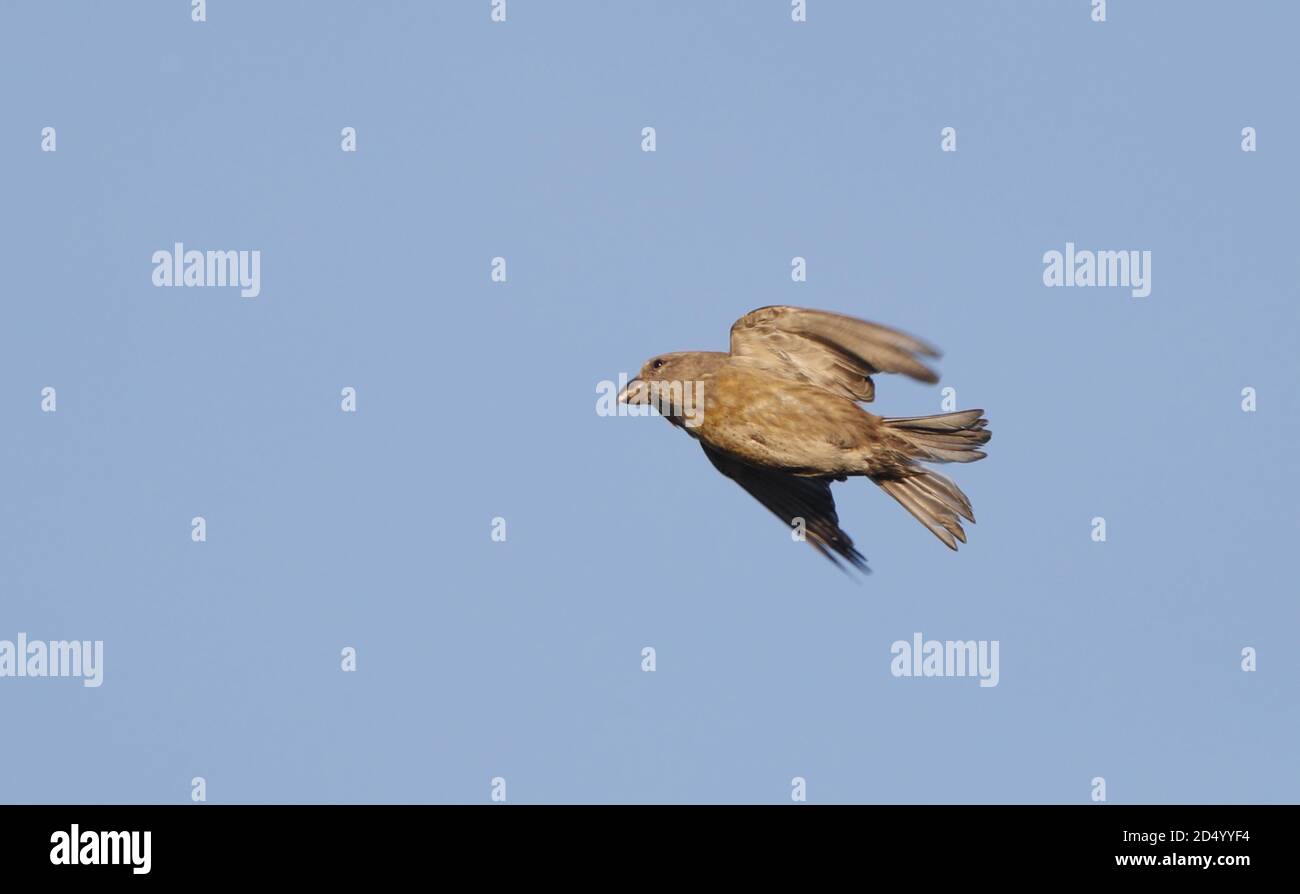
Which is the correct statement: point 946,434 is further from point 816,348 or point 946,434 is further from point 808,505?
point 808,505

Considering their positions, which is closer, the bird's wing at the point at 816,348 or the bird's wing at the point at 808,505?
the bird's wing at the point at 816,348

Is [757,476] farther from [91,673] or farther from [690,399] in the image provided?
[91,673]

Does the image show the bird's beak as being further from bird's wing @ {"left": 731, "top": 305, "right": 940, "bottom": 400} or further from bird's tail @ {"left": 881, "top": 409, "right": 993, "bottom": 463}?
bird's tail @ {"left": 881, "top": 409, "right": 993, "bottom": 463}

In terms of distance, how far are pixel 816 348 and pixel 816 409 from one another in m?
0.52

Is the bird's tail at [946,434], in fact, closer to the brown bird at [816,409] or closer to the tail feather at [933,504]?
the brown bird at [816,409]

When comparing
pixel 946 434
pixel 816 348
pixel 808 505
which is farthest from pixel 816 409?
pixel 808 505

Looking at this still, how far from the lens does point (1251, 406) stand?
18844 mm

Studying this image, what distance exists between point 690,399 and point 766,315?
808 millimetres

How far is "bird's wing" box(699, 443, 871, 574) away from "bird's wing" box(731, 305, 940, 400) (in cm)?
97

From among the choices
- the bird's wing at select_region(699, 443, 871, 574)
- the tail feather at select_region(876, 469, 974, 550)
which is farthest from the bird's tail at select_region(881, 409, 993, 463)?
the bird's wing at select_region(699, 443, 871, 574)

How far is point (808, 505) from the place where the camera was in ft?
49.8

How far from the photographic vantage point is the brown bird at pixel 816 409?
13.9 m

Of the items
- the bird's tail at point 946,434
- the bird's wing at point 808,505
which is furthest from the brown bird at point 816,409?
the bird's wing at point 808,505

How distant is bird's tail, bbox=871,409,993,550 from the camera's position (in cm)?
1384
